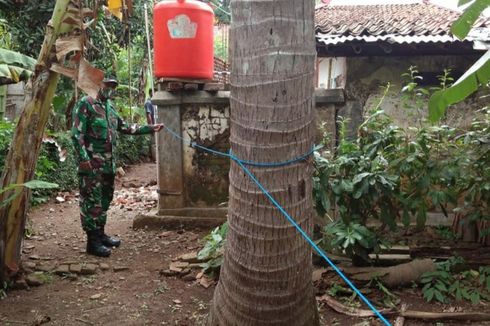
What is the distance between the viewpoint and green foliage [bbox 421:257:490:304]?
10.3 feet

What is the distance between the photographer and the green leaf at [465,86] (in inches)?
76.9

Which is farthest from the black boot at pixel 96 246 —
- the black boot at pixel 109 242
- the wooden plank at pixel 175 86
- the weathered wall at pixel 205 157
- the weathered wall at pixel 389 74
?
the weathered wall at pixel 389 74

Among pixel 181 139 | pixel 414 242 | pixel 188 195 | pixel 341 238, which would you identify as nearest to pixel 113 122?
pixel 181 139

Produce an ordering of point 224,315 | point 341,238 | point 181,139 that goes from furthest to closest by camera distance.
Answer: point 181,139 < point 341,238 < point 224,315

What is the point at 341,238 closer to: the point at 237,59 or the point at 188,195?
the point at 237,59

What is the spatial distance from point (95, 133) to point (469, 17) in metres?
3.15

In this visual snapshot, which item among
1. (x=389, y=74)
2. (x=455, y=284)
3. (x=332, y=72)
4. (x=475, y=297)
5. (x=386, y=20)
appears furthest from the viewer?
(x=332, y=72)

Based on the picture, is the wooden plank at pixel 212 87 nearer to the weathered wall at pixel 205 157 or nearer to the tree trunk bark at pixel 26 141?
the weathered wall at pixel 205 157

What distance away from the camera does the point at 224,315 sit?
232 centimetres

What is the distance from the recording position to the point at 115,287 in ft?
11.8

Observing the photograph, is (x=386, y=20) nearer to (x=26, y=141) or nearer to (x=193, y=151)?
(x=193, y=151)

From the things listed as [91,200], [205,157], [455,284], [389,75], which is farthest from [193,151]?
[389,75]

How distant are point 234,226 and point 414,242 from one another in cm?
257

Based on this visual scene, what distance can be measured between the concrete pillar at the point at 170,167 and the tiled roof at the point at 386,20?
10.4 ft
